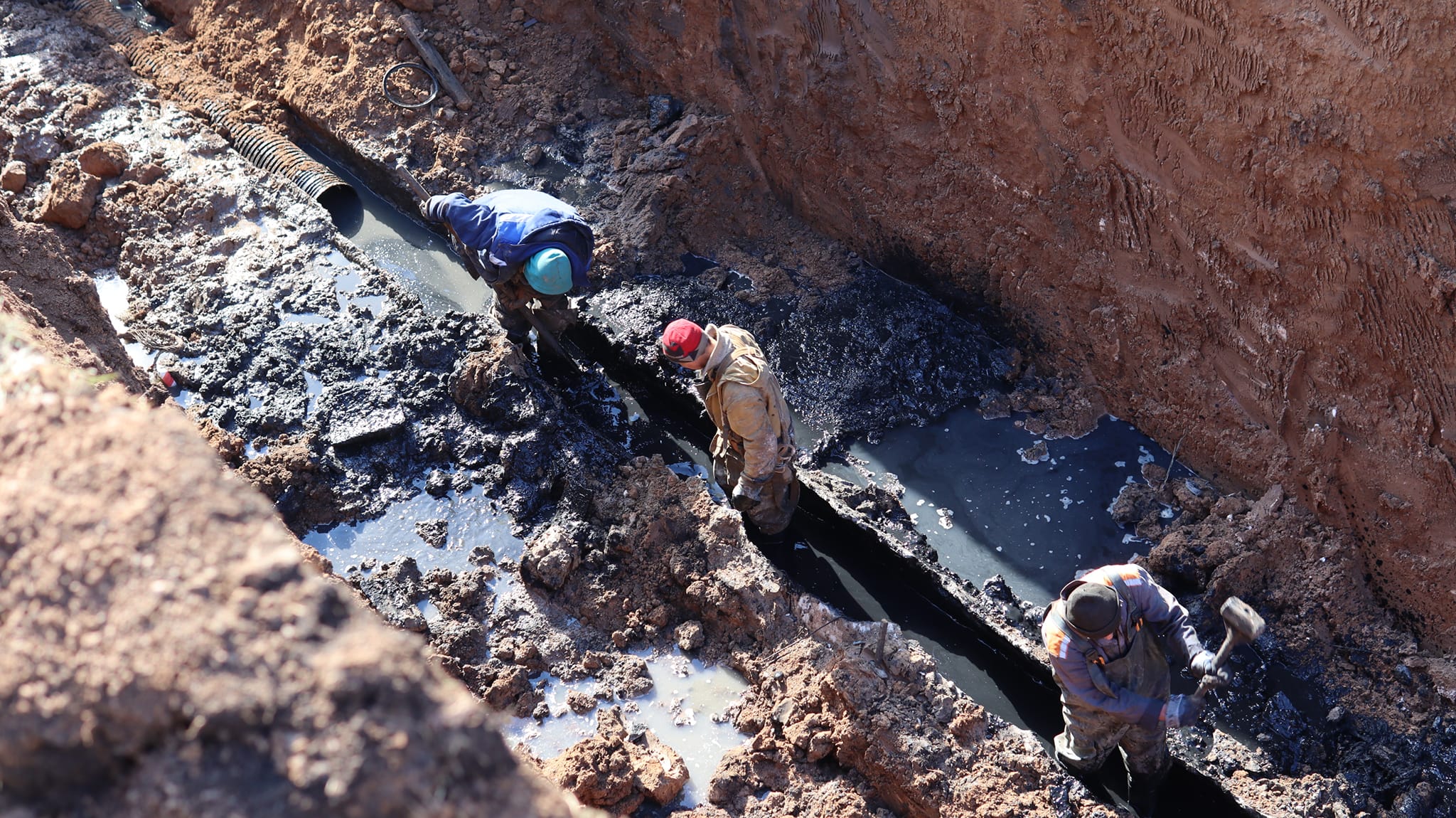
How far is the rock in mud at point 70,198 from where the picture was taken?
22.4 feet

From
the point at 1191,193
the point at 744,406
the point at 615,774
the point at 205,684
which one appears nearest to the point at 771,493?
the point at 744,406

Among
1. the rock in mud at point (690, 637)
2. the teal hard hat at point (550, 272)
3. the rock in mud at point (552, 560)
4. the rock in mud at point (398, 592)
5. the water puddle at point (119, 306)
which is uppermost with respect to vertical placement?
the teal hard hat at point (550, 272)

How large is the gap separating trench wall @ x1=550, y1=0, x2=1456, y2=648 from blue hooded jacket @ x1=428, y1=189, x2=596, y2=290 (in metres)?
1.90

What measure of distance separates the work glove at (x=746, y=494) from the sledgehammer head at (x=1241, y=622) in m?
2.27

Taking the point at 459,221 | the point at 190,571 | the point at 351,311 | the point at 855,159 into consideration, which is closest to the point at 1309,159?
the point at 855,159

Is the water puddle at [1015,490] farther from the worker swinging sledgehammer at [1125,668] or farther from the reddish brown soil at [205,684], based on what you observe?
the reddish brown soil at [205,684]

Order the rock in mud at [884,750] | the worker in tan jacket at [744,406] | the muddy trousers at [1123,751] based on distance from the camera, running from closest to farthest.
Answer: the rock in mud at [884,750] → the muddy trousers at [1123,751] → the worker in tan jacket at [744,406]

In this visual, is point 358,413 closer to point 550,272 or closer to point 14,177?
point 550,272

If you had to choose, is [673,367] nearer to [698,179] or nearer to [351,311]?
[698,179]

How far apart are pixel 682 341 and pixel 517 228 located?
1.64 metres

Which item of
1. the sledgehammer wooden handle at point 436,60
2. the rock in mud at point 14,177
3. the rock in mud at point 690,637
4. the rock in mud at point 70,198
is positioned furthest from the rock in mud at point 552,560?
the rock in mud at point 14,177

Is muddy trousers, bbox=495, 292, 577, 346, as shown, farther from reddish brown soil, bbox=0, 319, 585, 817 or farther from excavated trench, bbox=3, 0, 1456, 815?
reddish brown soil, bbox=0, 319, 585, 817

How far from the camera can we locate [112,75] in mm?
7922

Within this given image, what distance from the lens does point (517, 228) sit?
19.2 ft
